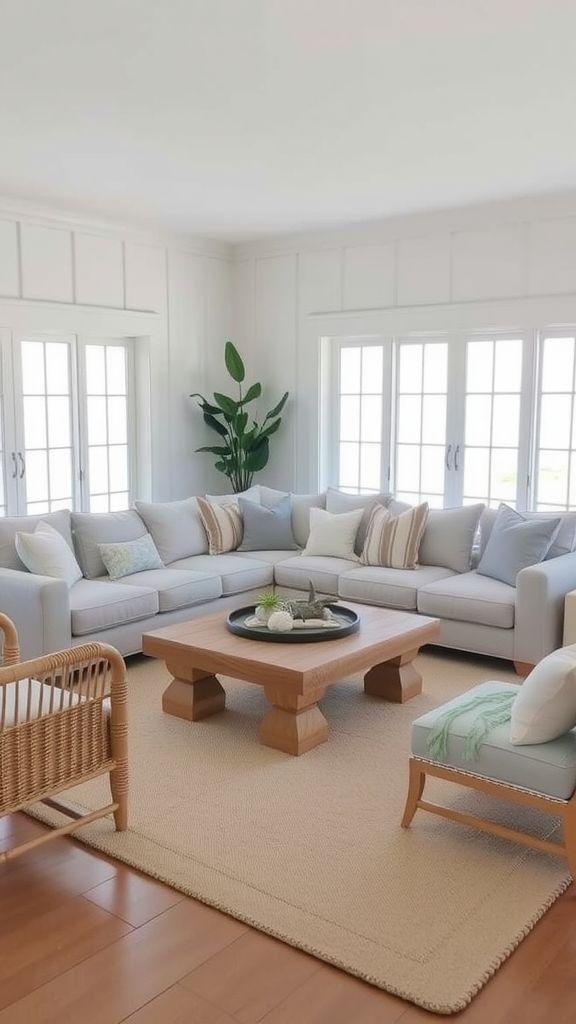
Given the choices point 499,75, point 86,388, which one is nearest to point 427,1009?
point 499,75

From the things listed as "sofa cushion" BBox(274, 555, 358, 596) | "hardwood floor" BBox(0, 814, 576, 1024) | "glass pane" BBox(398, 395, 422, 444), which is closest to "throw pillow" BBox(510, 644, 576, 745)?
"hardwood floor" BBox(0, 814, 576, 1024)

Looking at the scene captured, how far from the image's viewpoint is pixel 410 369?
21.8 ft

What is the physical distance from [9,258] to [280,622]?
327 cm

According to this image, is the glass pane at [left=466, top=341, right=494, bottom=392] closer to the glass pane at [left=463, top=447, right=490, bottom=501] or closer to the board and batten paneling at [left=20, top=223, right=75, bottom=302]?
the glass pane at [left=463, top=447, right=490, bottom=501]

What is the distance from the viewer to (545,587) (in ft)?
15.6

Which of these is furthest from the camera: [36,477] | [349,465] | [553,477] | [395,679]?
[349,465]

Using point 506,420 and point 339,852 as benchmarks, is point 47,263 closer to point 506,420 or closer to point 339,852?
point 506,420

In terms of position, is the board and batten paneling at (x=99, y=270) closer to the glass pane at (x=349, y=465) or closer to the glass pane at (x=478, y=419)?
the glass pane at (x=349, y=465)

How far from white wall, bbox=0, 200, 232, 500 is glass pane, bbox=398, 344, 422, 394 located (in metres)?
1.68

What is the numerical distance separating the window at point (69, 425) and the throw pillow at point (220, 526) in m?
0.98

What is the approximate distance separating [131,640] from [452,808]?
7.46 feet

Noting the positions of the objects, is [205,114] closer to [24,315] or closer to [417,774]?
[24,315]

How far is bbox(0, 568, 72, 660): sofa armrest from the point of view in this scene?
4.52 m

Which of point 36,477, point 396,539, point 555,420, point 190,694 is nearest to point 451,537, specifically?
point 396,539
